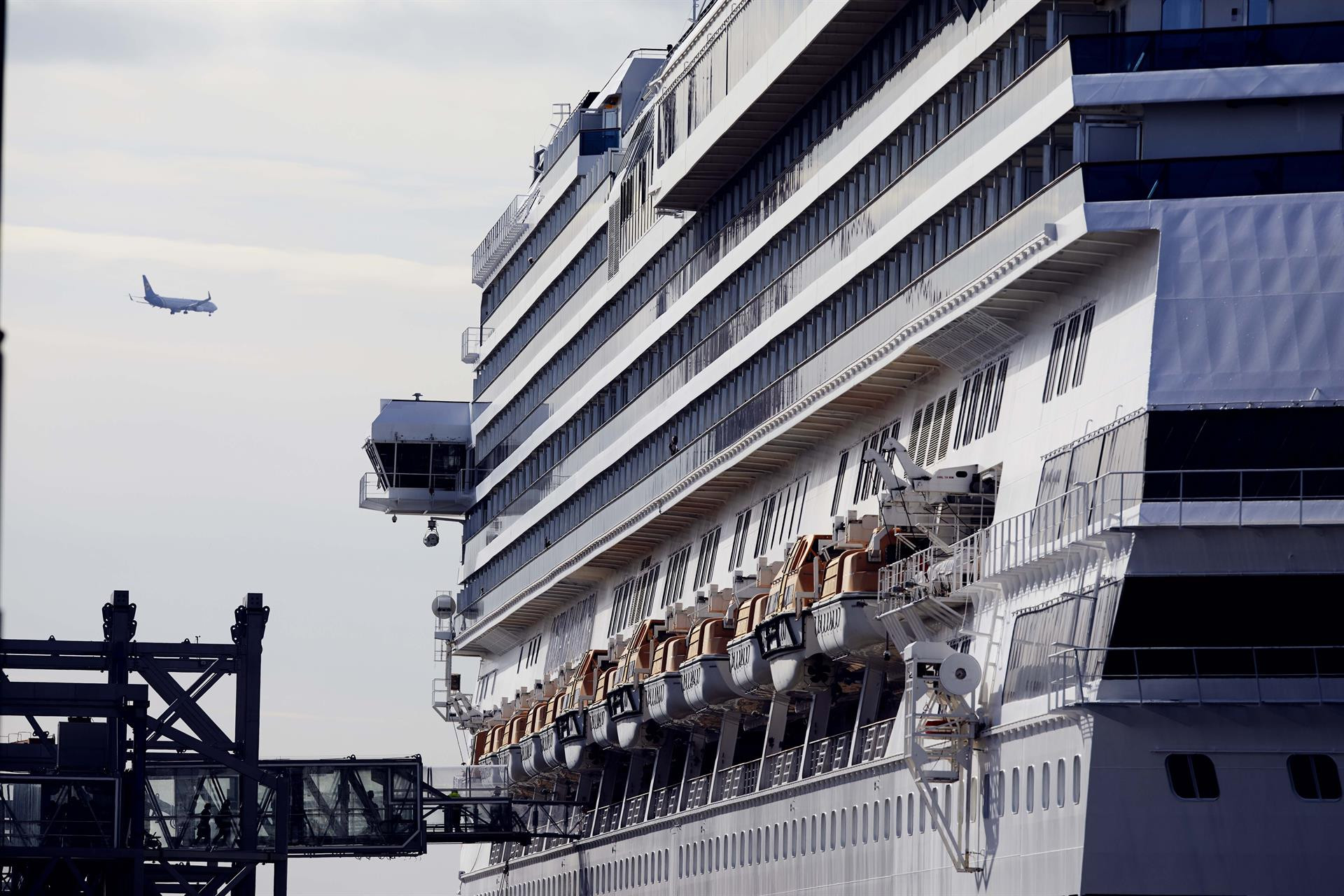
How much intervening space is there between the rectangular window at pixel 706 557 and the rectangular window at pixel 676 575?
1.21 m

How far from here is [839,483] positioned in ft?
150

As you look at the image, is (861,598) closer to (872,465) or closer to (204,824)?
(872,465)

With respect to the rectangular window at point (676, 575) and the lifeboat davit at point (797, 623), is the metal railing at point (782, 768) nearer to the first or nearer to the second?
the lifeboat davit at point (797, 623)

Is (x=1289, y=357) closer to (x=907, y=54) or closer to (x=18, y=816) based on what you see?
(x=907, y=54)

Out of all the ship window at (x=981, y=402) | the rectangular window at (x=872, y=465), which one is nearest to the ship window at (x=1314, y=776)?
the ship window at (x=981, y=402)

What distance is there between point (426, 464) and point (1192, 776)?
60.0 meters

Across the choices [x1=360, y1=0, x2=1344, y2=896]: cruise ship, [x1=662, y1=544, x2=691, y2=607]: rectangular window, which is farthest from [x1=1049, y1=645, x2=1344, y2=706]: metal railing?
[x1=662, y1=544, x2=691, y2=607]: rectangular window

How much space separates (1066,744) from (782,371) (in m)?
18.8

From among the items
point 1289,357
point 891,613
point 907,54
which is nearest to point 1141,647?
point 1289,357

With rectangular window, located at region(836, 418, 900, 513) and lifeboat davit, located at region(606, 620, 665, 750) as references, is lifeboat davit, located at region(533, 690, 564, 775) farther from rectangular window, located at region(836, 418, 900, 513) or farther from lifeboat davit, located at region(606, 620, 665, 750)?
rectangular window, located at region(836, 418, 900, 513)

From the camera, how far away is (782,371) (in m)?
48.0

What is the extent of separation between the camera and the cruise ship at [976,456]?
95.2 ft

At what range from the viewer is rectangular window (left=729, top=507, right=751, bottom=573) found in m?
53.3

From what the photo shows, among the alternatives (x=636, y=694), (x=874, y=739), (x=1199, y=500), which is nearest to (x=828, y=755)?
(x=874, y=739)
